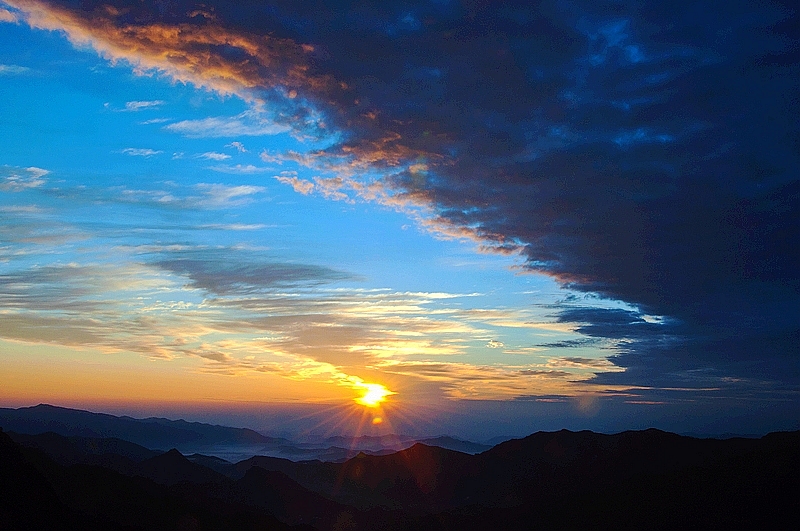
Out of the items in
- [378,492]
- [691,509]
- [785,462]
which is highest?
[785,462]

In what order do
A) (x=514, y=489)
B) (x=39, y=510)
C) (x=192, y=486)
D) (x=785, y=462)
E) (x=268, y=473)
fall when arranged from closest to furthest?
(x=39, y=510), (x=785, y=462), (x=192, y=486), (x=514, y=489), (x=268, y=473)

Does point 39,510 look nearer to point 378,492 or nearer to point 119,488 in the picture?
point 119,488

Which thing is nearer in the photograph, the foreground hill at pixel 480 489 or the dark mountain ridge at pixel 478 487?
the foreground hill at pixel 480 489

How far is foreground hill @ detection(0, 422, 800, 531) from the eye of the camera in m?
64.0

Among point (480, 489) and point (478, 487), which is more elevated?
point (478, 487)

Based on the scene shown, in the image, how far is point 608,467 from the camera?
92.9m

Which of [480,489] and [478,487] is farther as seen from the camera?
[478,487]

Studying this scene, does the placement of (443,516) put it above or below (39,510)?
below

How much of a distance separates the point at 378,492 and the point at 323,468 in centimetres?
2757

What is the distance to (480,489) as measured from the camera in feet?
357

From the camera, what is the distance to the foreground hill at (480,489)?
64.0 meters

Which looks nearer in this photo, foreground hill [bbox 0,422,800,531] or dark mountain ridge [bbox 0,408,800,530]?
foreground hill [bbox 0,422,800,531]

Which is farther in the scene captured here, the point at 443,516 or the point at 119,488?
the point at 443,516

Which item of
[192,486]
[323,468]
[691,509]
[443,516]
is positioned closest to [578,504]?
[691,509]
